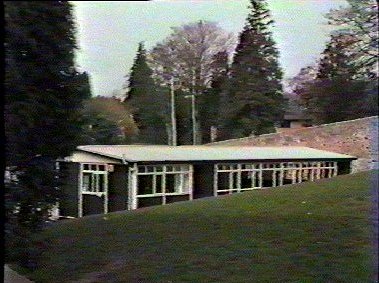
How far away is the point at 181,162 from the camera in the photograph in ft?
19.4

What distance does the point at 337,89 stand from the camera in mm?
4902

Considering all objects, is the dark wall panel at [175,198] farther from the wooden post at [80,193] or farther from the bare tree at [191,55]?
the bare tree at [191,55]

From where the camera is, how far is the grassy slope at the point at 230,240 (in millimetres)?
5484

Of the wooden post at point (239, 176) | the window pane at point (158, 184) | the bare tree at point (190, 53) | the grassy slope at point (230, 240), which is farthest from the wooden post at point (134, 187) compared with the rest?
the bare tree at point (190, 53)

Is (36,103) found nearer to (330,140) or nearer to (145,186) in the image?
(145,186)

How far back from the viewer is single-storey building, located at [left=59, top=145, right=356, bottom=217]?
560 centimetres

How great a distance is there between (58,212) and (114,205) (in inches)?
51.9

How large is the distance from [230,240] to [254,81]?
2.02 m

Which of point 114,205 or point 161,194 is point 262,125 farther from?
point 114,205

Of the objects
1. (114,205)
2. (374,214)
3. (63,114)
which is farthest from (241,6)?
(114,205)

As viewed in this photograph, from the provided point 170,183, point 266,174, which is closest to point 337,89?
point 266,174

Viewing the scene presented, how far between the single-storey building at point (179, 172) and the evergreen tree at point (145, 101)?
0.36m

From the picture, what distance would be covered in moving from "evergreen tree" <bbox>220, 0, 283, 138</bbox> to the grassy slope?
109 centimetres

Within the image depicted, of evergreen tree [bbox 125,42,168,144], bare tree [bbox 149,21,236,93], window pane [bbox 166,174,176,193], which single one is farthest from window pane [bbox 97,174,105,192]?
bare tree [bbox 149,21,236,93]
